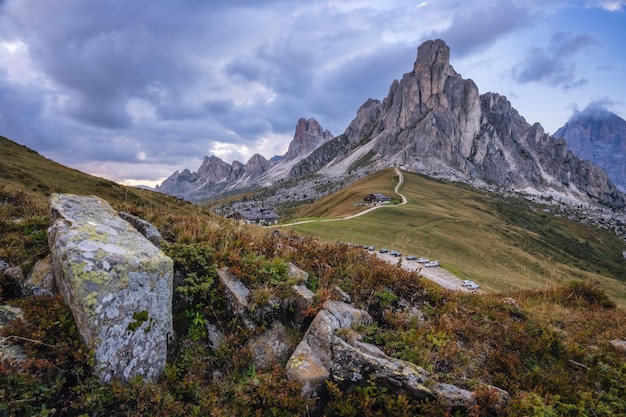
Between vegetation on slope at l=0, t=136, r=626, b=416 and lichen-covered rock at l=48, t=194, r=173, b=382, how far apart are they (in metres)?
0.26

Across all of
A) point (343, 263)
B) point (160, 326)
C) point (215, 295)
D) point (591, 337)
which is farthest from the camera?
point (343, 263)

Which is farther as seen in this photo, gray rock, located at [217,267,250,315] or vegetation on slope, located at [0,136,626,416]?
gray rock, located at [217,267,250,315]

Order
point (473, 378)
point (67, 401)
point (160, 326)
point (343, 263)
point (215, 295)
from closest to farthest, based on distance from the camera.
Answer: point (67, 401) < point (160, 326) < point (473, 378) < point (215, 295) < point (343, 263)

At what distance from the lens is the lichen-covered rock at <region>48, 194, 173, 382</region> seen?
4.54 meters

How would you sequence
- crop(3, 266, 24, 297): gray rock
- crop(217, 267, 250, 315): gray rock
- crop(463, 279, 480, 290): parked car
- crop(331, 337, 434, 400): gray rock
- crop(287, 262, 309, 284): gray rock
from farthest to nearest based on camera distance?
crop(463, 279, 480, 290): parked car
crop(287, 262, 309, 284): gray rock
crop(217, 267, 250, 315): gray rock
crop(3, 266, 24, 297): gray rock
crop(331, 337, 434, 400): gray rock

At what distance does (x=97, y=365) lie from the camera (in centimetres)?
441

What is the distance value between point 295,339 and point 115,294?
3.45 meters

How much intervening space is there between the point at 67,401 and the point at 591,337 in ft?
37.7

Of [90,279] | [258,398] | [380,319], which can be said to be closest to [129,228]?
[90,279]

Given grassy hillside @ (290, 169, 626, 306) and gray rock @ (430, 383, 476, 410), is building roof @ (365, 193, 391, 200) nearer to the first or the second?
grassy hillside @ (290, 169, 626, 306)

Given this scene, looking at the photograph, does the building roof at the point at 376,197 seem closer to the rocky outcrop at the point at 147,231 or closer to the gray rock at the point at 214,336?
the rocky outcrop at the point at 147,231

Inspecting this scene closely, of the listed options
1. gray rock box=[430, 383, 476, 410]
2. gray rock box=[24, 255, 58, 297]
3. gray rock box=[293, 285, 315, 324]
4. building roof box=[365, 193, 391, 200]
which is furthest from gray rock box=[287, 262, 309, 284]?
building roof box=[365, 193, 391, 200]

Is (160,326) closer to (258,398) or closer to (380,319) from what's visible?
(258,398)

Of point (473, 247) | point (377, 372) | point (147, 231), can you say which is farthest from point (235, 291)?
point (473, 247)
